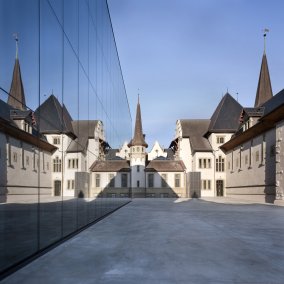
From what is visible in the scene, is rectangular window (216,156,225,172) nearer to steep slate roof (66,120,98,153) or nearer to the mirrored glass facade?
steep slate roof (66,120,98,153)

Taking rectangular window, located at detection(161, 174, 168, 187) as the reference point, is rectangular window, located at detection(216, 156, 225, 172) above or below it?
above

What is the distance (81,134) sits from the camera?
12.6 meters

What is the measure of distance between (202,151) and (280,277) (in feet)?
165

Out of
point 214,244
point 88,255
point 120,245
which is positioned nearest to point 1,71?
point 88,255

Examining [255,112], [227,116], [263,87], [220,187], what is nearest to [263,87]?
[263,87]

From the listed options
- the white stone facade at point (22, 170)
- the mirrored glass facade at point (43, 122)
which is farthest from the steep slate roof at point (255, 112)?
the white stone facade at point (22, 170)

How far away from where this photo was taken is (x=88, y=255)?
7.68 meters

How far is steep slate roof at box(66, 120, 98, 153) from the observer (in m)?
11.4

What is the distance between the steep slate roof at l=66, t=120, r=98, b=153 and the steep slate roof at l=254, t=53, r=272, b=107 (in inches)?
1716

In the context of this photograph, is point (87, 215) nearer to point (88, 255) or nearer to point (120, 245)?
point (120, 245)

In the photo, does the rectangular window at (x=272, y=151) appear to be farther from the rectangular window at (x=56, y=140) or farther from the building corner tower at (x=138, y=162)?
the rectangular window at (x=56, y=140)

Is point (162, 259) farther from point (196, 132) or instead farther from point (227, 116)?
point (196, 132)

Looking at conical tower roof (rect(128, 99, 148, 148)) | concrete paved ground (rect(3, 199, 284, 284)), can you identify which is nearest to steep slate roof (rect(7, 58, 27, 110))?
concrete paved ground (rect(3, 199, 284, 284))

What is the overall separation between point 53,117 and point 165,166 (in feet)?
163
